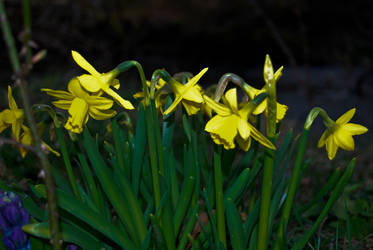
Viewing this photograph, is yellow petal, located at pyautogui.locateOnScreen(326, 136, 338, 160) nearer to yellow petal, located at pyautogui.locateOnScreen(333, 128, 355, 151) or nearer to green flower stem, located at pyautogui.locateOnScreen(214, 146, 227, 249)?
yellow petal, located at pyautogui.locateOnScreen(333, 128, 355, 151)

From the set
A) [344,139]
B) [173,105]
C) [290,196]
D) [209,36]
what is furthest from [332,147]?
[209,36]

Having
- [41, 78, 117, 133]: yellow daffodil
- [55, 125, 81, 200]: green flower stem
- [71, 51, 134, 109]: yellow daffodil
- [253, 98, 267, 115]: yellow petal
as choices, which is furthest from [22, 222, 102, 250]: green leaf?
[253, 98, 267, 115]: yellow petal

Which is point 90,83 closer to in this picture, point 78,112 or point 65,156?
point 78,112

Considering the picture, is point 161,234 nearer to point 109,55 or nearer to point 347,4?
point 109,55

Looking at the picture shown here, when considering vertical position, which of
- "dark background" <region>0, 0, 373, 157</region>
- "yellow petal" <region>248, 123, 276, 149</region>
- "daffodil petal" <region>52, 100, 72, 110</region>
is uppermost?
"dark background" <region>0, 0, 373, 157</region>

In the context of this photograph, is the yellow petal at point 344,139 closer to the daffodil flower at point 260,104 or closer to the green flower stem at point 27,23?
the daffodil flower at point 260,104

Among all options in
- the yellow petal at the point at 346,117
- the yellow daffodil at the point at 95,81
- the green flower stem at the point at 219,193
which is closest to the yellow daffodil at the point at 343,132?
the yellow petal at the point at 346,117
